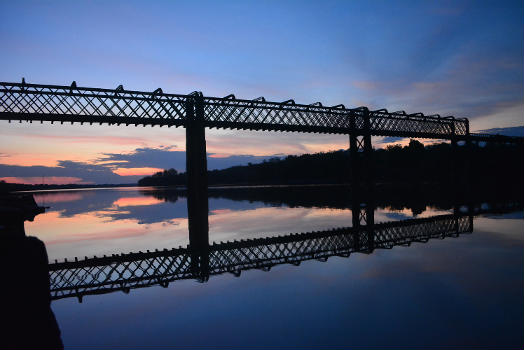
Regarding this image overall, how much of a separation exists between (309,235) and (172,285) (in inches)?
335

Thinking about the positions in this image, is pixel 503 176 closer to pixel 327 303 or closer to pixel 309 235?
pixel 309 235

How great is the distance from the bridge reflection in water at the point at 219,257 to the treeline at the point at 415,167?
58.1m

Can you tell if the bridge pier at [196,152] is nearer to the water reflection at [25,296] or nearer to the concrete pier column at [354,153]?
the concrete pier column at [354,153]

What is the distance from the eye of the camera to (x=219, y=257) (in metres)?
12.5

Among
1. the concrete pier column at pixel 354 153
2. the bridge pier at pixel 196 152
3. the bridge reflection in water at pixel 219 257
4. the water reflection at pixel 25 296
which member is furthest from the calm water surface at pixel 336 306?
the concrete pier column at pixel 354 153

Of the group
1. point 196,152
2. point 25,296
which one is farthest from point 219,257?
point 196,152

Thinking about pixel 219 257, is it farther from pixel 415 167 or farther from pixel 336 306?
pixel 415 167

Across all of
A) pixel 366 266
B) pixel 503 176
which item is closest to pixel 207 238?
pixel 366 266

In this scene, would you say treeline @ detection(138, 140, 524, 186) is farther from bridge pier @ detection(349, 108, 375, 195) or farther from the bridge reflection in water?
the bridge reflection in water

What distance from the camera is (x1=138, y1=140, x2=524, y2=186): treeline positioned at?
73544 millimetres

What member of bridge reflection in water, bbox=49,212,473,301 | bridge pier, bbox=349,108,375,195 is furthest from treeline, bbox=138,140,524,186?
bridge reflection in water, bbox=49,212,473,301

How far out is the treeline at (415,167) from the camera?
7354cm

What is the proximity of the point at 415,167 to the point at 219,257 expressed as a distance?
114895mm

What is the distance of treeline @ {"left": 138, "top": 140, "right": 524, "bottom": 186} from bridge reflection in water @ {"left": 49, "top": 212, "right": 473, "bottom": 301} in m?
58.1
